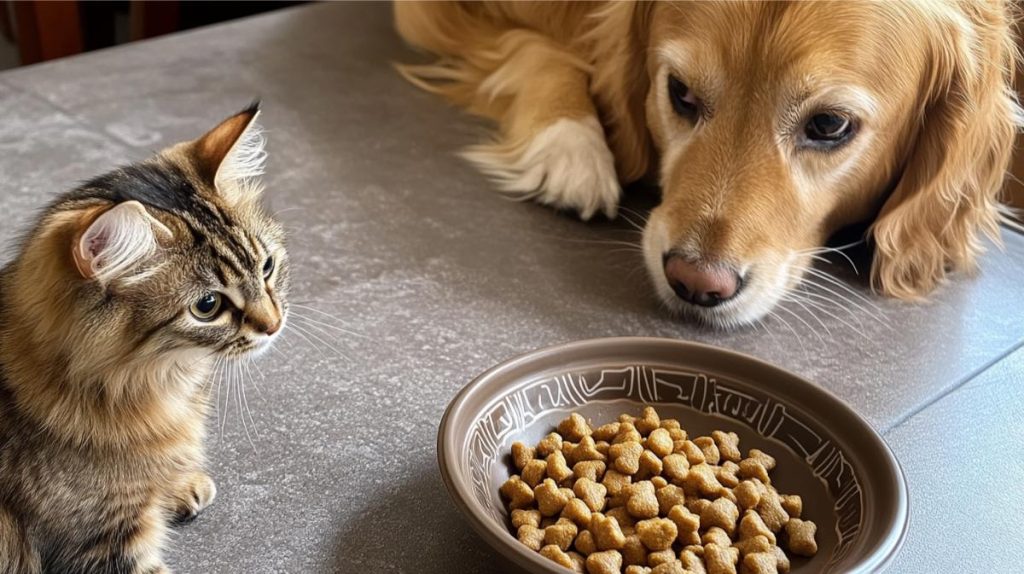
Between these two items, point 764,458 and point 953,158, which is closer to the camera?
point 764,458

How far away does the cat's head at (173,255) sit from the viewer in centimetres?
91

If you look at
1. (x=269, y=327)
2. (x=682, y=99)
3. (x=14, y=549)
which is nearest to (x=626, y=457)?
(x=269, y=327)

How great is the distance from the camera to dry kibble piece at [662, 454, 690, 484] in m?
1.14

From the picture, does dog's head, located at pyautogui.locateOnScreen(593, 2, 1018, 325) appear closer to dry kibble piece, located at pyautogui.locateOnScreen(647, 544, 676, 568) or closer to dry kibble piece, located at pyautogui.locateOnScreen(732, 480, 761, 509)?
dry kibble piece, located at pyautogui.locateOnScreen(732, 480, 761, 509)

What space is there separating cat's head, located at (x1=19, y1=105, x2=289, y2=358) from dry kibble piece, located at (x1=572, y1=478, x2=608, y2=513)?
382 mm

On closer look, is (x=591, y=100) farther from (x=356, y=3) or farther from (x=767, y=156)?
(x=356, y=3)

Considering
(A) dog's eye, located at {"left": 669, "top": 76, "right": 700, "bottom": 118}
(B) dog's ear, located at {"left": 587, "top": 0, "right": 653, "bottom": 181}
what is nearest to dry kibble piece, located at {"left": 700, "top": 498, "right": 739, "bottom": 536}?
(A) dog's eye, located at {"left": 669, "top": 76, "right": 700, "bottom": 118}

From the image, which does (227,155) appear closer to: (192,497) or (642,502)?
(192,497)

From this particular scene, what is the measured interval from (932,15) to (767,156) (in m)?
0.33

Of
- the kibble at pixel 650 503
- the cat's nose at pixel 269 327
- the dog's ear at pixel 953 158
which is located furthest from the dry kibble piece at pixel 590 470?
the dog's ear at pixel 953 158

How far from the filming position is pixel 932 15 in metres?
1.55

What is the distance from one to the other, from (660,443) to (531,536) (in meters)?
0.21

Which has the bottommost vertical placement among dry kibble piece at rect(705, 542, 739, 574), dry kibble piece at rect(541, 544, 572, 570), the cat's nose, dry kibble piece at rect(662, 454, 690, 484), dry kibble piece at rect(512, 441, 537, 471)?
dry kibble piece at rect(512, 441, 537, 471)

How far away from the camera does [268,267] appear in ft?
3.71
